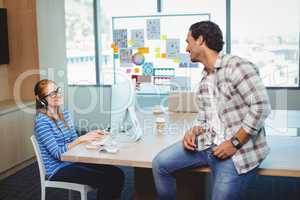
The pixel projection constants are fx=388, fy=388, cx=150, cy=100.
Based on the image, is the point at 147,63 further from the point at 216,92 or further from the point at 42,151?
the point at 216,92

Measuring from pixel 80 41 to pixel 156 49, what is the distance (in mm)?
1332

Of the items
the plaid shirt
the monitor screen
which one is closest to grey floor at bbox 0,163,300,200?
the monitor screen

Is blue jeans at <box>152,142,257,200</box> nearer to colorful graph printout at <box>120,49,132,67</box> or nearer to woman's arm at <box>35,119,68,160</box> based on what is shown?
woman's arm at <box>35,119,68,160</box>

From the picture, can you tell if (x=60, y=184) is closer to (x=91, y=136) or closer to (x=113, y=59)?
(x=91, y=136)

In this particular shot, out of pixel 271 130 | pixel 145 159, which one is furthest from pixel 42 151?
pixel 271 130

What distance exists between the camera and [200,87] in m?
2.28

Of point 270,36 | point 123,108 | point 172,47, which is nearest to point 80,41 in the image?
point 172,47

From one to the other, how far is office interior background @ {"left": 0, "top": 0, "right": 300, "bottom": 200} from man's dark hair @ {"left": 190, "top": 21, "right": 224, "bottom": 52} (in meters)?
1.41

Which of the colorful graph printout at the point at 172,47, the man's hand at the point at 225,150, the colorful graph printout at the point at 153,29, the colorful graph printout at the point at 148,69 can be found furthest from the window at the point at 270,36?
the man's hand at the point at 225,150

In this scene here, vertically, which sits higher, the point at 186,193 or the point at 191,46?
the point at 191,46

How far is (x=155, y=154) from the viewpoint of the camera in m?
2.33

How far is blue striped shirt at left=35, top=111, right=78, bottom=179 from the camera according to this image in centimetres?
256

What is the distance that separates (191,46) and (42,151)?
124 centimetres

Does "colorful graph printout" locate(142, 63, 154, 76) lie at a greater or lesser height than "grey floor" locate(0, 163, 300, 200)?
greater
